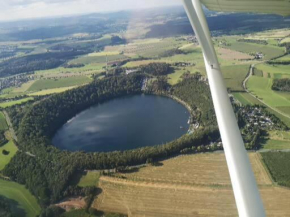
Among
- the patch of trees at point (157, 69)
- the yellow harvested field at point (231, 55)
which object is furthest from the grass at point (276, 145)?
the yellow harvested field at point (231, 55)

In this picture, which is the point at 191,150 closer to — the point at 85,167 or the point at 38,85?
the point at 85,167

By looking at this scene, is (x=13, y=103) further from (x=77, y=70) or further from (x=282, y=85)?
(x=282, y=85)

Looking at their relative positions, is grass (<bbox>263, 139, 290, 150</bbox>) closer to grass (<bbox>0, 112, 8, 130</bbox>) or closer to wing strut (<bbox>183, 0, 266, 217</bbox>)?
wing strut (<bbox>183, 0, 266, 217</bbox>)

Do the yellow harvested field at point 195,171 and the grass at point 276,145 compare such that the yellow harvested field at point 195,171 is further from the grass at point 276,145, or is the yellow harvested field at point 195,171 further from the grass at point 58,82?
the grass at point 58,82

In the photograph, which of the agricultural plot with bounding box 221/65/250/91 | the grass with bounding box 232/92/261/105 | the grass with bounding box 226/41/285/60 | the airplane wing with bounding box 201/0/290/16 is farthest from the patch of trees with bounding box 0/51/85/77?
the airplane wing with bounding box 201/0/290/16

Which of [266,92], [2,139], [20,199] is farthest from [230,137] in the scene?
[266,92]

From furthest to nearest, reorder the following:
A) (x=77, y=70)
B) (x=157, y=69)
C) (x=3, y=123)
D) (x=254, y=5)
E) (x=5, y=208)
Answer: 1. (x=77, y=70)
2. (x=157, y=69)
3. (x=3, y=123)
4. (x=5, y=208)
5. (x=254, y=5)
